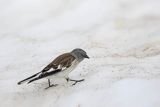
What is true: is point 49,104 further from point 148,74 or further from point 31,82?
point 148,74

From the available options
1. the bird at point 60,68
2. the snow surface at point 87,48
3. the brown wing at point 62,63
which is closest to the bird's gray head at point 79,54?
the bird at point 60,68

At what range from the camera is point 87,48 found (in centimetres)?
948

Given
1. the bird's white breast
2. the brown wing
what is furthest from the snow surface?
the brown wing

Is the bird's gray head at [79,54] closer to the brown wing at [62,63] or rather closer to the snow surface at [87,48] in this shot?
the brown wing at [62,63]

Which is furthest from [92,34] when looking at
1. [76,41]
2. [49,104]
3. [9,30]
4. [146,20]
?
[49,104]

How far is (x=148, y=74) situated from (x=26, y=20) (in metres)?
3.64

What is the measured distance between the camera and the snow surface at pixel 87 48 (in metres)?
7.71

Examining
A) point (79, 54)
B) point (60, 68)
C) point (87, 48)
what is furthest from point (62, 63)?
point (87, 48)

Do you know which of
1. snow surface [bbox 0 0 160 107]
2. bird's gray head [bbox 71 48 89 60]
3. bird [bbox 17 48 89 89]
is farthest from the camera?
bird's gray head [bbox 71 48 89 60]

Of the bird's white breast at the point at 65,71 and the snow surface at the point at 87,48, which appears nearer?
the snow surface at the point at 87,48

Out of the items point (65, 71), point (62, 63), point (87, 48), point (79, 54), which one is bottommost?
point (65, 71)

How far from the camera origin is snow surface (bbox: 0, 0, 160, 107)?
7.71 m

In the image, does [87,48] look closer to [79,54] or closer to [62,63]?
[79,54]

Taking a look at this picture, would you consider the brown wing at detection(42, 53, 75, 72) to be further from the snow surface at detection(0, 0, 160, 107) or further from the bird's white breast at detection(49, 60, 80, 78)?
the snow surface at detection(0, 0, 160, 107)
